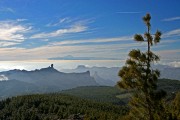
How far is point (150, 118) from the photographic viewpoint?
4481 cm

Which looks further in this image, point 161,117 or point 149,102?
point 161,117

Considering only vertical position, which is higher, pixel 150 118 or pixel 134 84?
pixel 134 84

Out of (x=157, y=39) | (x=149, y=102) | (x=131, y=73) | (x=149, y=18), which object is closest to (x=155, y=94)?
(x=149, y=102)

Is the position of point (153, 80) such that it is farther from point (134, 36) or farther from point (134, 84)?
point (134, 36)

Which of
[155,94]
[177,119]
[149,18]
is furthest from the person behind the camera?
[177,119]

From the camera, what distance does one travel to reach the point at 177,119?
74062 mm

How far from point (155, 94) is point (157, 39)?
7.88 m

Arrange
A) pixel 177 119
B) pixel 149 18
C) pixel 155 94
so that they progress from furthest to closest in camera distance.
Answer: pixel 177 119
pixel 149 18
pixel 155 94

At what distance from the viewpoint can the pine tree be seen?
45.0 meters

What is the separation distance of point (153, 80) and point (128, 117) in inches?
262

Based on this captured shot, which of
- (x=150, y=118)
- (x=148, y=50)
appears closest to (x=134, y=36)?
(x=148, y=50)

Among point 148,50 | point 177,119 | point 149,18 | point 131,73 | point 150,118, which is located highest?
point 149,18

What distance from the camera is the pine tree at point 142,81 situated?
45.0m

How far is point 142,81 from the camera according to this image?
45.3m
